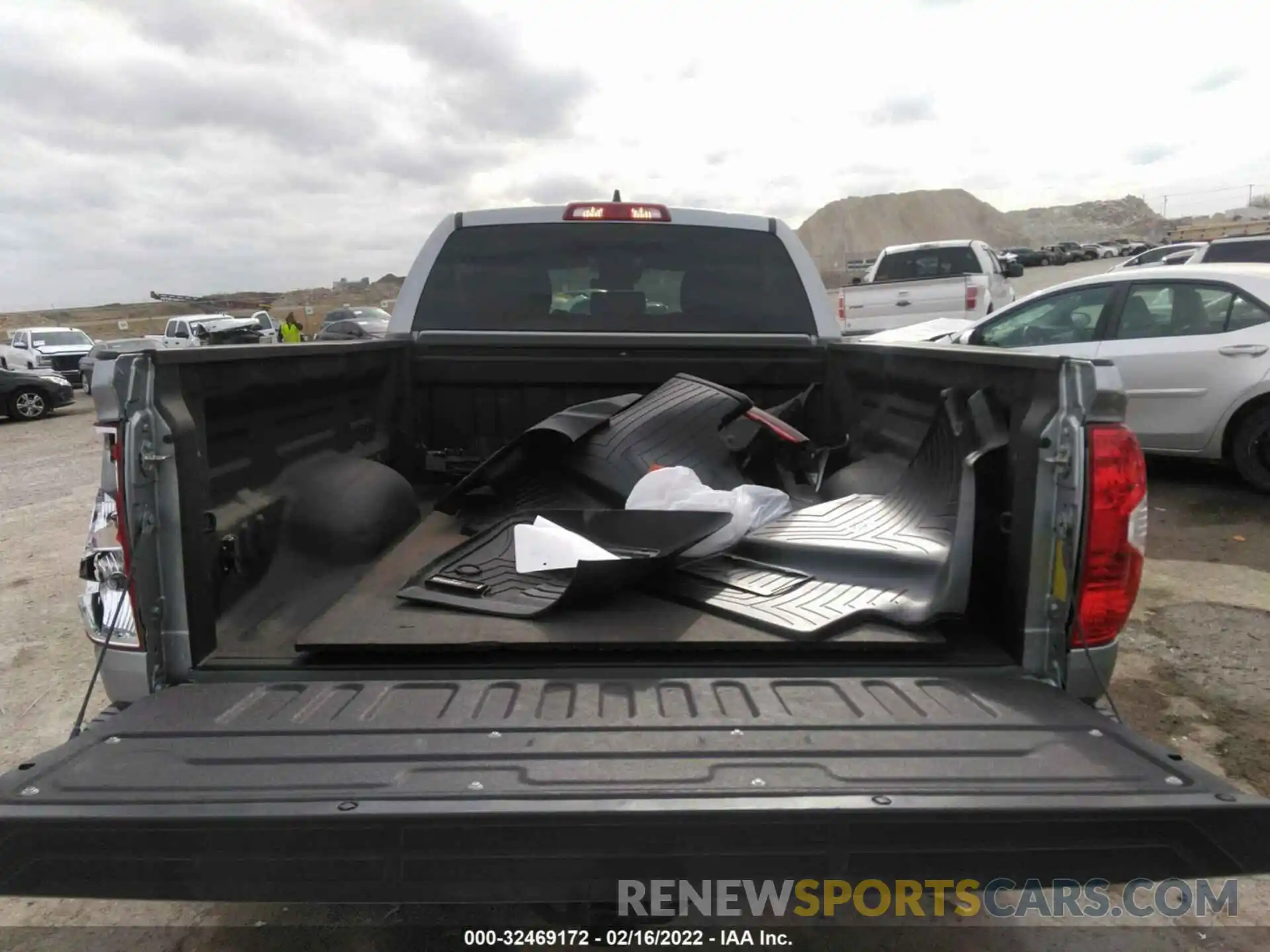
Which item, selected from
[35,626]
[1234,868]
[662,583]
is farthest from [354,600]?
[35,626]

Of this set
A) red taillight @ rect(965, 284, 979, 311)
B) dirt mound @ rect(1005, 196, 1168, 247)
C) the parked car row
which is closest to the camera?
red taillight @ rect(965, 284, 979, 311)

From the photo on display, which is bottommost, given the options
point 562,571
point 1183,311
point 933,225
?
point 562,571

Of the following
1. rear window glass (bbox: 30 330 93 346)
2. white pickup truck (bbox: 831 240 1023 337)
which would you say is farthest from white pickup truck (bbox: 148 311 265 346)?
white pickup truck (bbox: 831 240 1023 337)

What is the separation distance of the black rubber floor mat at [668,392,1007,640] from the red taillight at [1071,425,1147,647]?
298mm

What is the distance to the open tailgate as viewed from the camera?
154 cm

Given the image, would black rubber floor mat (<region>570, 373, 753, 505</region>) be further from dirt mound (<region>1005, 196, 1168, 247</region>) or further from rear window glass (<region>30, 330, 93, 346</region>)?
dirt mound (<region>1005, 196, 1168, 247</region>)

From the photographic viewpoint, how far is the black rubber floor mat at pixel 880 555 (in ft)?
7.58

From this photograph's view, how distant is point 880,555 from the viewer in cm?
259

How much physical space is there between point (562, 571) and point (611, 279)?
217 cm

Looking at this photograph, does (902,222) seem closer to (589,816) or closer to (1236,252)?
(1236,252)

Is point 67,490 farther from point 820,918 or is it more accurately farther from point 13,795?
point 820,918

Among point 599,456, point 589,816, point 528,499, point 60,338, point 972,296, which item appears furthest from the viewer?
point 60,338

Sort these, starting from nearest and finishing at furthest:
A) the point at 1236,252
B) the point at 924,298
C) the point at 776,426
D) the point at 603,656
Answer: the point at 603,656, the point at 776,426, the point at 1236,252, the point at 924,298

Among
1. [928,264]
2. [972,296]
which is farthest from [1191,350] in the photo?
[928,264]
